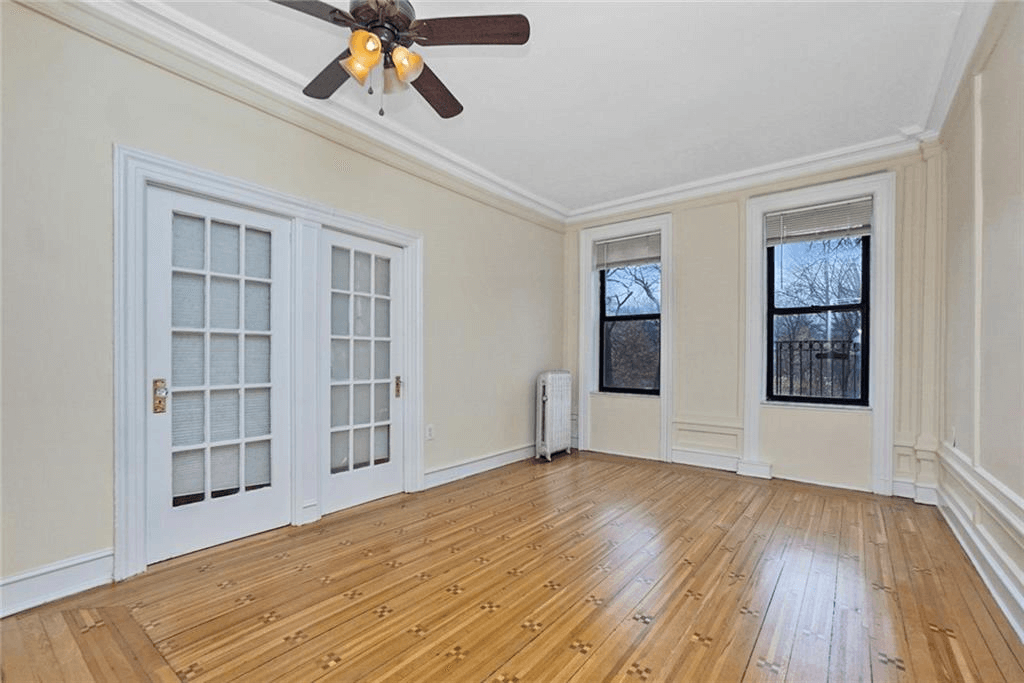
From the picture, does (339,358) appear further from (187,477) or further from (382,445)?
(187,477)

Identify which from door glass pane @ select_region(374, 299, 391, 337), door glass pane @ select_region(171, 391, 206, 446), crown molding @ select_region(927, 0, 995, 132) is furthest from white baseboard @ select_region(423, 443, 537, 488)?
crown molding @ select_region(927, 0, 995, 132)

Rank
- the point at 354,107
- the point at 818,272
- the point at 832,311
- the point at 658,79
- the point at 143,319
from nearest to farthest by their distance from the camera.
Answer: the point at 143,319, the point at 658,79, the point at 354,107, the point at 832,311, the point at 818,272

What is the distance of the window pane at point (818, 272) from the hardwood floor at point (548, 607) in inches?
74.6

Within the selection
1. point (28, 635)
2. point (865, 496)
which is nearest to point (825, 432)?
point (865, 496)

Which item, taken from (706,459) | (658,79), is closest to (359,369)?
(658,79)

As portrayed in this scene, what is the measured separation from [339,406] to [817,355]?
13.8 feet

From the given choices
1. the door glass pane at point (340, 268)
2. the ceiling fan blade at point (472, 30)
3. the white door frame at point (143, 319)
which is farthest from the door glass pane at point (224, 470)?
the ceiling fan blade at point (472, 30)

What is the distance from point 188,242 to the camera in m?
2.70

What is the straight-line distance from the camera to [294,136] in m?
3.12

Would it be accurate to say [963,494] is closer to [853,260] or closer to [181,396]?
[853,260]

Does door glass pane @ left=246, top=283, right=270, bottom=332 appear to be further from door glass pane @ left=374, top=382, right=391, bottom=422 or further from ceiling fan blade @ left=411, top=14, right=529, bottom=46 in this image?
ceiling fan blade @ left=411, top=14, right=529, bottom=46

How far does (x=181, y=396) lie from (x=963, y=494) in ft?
15.4

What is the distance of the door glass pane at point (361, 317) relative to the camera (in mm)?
3588

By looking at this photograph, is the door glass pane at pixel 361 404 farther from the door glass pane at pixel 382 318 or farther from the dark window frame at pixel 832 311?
the dark window frame at pixel 832 311
